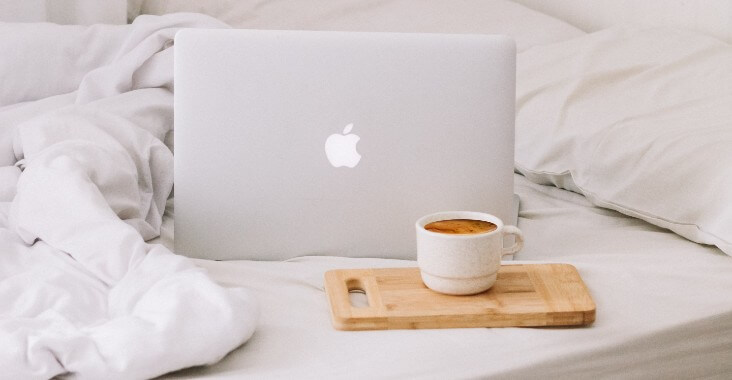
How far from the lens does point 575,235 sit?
4.62ft

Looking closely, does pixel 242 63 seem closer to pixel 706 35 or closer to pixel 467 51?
pixel 467 51

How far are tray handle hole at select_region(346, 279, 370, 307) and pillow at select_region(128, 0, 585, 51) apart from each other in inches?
34.0

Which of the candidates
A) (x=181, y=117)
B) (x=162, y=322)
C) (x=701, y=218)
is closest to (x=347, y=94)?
(x=181, y=117)

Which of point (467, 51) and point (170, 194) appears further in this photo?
point (170, 194)

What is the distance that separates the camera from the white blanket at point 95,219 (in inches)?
37.4

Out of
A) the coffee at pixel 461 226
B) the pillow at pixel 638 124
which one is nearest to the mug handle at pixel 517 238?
the coffee at pixel 461 226

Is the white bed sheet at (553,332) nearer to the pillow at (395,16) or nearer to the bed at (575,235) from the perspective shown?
the bed at (575,235)

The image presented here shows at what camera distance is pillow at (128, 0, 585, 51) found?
196cm

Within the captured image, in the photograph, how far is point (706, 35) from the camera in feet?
5.85

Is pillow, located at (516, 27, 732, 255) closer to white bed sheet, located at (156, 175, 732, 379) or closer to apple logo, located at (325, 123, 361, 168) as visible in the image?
white bed sheet, located at (156, 175, 732, 379)

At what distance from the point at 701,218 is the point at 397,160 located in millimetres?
416

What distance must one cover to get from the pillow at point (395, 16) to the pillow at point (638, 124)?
0.15 m

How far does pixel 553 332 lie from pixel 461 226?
16cm

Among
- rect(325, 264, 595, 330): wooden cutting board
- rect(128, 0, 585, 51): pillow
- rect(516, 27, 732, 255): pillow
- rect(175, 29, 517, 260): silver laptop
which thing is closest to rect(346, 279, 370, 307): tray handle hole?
rect(325, 264, 595, 330): wooden cutting board
